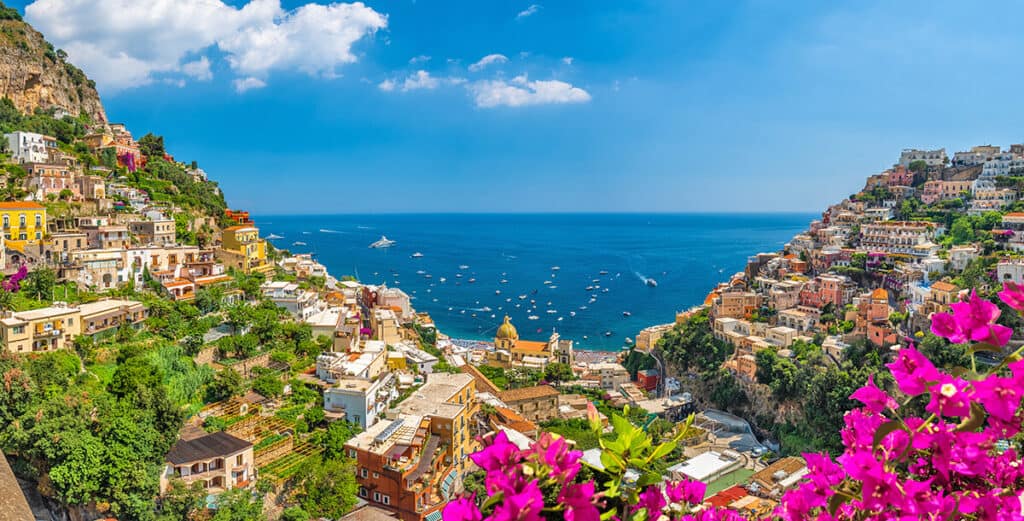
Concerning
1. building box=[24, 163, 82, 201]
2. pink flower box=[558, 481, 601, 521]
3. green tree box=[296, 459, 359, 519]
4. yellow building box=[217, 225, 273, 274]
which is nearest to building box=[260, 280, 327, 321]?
yellow building box=[217, 225, 273, 274]

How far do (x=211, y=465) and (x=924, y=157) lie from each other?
2020 inches

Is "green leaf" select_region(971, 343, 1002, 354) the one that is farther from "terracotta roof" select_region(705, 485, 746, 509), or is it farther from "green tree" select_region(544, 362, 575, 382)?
"green tree" select_region(544, 362, 575, 382)

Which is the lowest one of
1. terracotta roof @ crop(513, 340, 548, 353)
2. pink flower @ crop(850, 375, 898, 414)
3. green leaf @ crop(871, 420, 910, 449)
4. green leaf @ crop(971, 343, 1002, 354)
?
terracotta roof @ crop(513, 340, 548, 353)

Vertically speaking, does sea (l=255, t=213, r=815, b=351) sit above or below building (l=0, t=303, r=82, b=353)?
below

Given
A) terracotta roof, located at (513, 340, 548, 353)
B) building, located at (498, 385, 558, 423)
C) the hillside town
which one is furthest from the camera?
terracotta roof, located at (513, 340, 548, 353)

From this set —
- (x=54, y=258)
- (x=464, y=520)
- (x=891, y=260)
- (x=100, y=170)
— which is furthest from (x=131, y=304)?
(x=891, y=260)

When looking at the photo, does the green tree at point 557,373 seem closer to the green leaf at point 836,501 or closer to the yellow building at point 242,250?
the yellow building at point 242,250

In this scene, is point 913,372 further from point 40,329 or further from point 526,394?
point 526,394

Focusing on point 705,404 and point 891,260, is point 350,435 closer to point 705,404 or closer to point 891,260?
point 705,404

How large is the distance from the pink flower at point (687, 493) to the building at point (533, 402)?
20481mm

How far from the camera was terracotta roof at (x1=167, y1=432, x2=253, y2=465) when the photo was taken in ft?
39.6

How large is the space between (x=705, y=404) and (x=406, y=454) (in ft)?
61.7

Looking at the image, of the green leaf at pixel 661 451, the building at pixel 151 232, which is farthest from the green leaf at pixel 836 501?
the building at pixel 151 232

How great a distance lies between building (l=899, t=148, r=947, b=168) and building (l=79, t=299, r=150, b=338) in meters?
49.6
